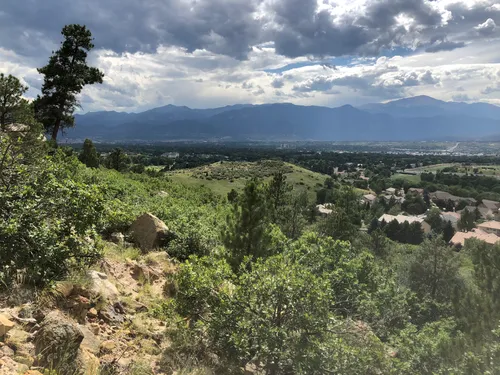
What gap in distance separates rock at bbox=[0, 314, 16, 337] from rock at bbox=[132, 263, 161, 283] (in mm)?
4424

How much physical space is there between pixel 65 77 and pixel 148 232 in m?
17.4

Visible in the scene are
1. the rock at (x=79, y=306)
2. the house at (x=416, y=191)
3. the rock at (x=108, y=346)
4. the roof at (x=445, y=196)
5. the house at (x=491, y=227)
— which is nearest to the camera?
the rock at (x=108, y=346)

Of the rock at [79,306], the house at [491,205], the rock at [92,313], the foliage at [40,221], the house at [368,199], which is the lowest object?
the house at [491,205]

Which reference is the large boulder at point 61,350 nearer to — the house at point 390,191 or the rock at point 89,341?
the rock at point 89,341

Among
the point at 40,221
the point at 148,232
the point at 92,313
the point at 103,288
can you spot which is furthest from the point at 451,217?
the point at 40,221

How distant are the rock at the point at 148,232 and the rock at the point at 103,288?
15.4 ft

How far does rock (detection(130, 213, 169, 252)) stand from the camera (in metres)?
12.2

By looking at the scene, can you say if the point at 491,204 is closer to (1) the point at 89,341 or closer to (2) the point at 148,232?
(2) the point at 148,232

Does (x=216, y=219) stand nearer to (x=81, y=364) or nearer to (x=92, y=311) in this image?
(x=92, y=311)

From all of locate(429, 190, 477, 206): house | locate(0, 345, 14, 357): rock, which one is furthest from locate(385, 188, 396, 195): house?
locate(0, 345, 14, 357): rock

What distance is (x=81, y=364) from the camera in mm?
4605

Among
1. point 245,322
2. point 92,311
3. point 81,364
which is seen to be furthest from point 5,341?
point 245,322

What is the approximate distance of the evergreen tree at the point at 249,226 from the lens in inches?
413

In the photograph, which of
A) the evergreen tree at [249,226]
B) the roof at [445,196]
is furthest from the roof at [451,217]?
the evergreen tree at [249,226]
